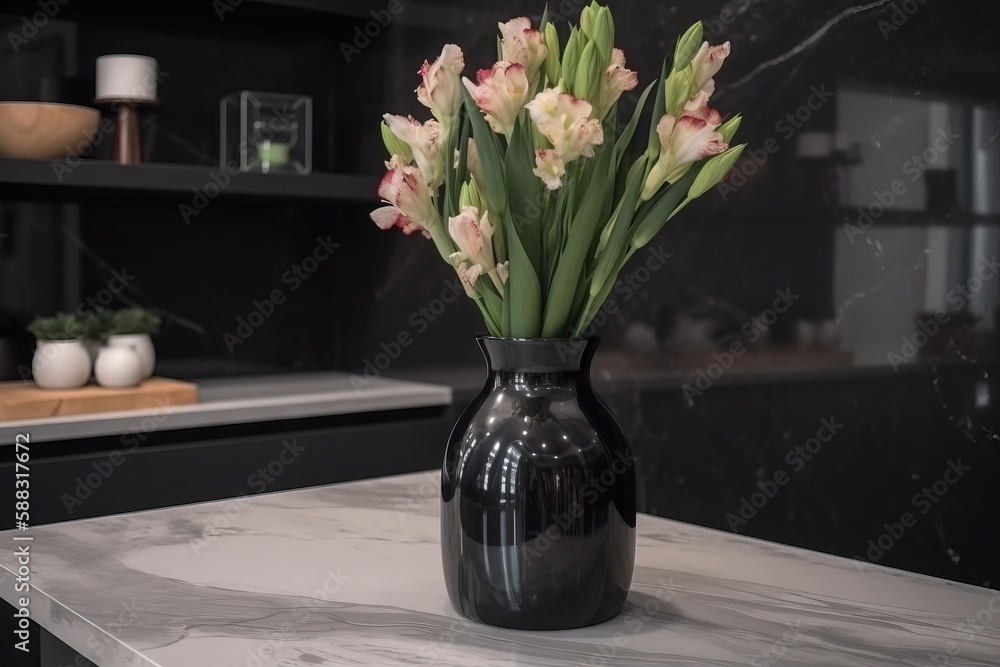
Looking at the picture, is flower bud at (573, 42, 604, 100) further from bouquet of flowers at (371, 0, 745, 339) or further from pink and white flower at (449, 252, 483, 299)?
pink and white flower at (449, 252, 483, 299)

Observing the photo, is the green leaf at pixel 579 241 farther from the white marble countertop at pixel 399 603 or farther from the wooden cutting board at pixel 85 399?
the wooden cutting board at pixel 85 399

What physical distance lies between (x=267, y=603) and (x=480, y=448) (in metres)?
0.26

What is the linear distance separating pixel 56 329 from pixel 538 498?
72.5 inches

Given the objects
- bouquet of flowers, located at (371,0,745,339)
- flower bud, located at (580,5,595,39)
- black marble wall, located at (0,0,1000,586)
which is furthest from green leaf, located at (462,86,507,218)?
black marble wall, located at (0,0,1000,586)

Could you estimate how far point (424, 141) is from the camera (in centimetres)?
84

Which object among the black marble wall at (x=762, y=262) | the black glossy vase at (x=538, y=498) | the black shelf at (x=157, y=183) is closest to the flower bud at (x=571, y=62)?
the black glossy vase at (x=538, y=498)

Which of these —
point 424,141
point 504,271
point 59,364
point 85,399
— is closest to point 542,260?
point 504,271

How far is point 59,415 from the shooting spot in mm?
2156

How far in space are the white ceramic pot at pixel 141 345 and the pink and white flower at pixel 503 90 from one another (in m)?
1.84

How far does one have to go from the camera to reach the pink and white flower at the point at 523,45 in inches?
31.4

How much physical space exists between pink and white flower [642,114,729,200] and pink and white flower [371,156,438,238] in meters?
0.19

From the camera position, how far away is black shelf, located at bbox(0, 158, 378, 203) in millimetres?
2242

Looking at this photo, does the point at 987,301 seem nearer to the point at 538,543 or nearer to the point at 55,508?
the point at 538,543

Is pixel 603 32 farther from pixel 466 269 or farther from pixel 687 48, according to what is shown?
pixel 466 269
